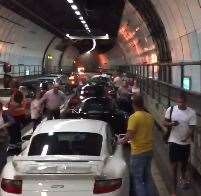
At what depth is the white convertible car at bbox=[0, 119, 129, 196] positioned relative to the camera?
7801 mm

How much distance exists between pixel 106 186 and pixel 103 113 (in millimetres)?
9528

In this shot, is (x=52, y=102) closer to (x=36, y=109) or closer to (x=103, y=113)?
(x=36, y=109)

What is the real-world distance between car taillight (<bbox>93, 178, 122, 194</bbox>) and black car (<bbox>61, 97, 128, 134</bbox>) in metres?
9.04

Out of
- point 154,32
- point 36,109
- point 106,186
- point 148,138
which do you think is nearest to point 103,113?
point 36,109

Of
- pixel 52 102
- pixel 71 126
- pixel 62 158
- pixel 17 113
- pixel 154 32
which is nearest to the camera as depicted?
pixel 62 158

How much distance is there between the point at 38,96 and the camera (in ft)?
60.7

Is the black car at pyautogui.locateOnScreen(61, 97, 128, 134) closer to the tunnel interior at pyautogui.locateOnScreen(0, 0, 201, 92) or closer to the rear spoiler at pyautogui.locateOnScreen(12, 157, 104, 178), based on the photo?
the tunnel interior at pyautogui.locateOnScreen(0, 0, 201, 92)

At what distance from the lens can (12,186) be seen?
7922 mm

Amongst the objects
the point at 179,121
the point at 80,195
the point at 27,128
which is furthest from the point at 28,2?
the point at 80,195

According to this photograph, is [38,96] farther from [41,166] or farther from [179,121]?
[41,166]

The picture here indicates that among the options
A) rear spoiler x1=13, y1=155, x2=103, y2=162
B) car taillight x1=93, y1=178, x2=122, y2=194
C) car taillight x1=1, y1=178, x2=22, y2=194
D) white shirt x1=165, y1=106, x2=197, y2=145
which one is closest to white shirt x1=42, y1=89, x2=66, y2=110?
white shirt x1=165, y1=106, x2=197, y2=145

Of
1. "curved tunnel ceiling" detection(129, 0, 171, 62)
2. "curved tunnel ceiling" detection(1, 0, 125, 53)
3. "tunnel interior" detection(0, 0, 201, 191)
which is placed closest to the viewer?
"tunnel interior" detection(0, 0, 201, 191)

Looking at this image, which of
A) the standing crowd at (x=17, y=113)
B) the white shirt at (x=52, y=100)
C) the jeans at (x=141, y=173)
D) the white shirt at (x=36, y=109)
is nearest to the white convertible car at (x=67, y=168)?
the jeans at (x=141, y=173)

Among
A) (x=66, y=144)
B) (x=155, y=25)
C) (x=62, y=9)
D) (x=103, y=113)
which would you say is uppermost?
(x=62, y=9)
